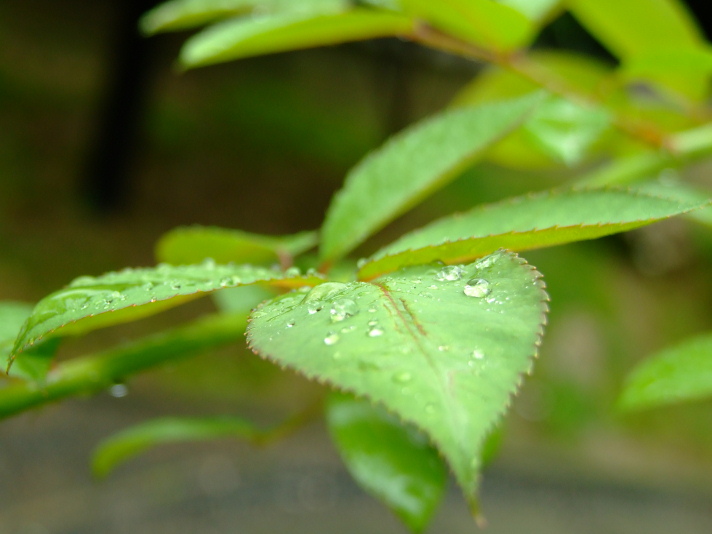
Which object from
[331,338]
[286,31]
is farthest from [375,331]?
[286,31]

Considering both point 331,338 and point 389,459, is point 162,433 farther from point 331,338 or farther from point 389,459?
point 331,338

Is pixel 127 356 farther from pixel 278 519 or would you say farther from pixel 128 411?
pixel 128 411

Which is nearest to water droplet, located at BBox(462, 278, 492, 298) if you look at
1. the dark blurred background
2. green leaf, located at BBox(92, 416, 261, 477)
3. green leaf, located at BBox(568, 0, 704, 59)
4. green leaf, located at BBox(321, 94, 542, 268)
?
green leaf, located at BBox(321, 94, 542, 268)

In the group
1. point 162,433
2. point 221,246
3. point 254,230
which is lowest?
point 254,230

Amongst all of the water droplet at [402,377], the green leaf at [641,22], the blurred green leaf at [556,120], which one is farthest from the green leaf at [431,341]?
the green leaf at [641,22]

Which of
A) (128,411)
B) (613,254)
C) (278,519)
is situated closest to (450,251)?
(278,519)

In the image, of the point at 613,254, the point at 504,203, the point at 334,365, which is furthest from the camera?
the point at 613,254
